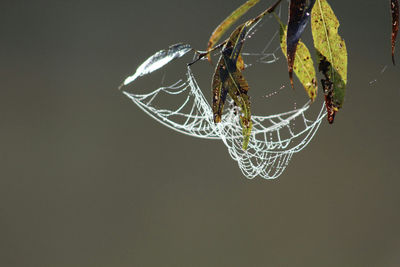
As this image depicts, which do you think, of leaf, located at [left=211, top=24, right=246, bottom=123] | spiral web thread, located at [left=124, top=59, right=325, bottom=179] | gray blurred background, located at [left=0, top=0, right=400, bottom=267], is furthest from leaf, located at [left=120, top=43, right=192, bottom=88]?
gray blurred background, located at [left=0, top=0, right=400, bottom=267]

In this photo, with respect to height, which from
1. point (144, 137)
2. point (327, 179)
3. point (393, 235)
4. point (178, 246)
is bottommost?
point (393, 235)

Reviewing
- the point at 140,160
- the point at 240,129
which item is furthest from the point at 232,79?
the point at 140,160

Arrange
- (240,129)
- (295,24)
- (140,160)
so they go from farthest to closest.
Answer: (140,160) → (240,129) → (295,24)

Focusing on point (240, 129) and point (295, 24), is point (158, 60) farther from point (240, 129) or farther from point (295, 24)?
point (240, 129)

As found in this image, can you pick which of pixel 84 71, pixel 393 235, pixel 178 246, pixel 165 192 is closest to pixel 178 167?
pixel 165 192

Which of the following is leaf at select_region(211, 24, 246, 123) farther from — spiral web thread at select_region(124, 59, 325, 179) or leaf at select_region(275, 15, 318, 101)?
spiral web thread at select_region(124, 59, 325, 179)

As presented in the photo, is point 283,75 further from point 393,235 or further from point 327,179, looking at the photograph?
point 393,235
